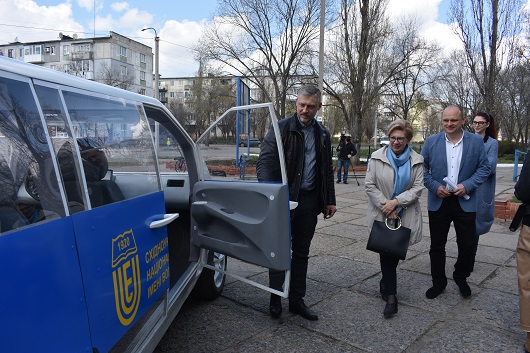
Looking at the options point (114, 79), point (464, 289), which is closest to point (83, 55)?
point (114, 79)

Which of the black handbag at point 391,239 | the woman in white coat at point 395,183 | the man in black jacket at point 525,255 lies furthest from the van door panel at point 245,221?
the man in black jacket at point 525,255

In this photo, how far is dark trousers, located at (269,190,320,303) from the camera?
12.0ft

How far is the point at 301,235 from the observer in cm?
368

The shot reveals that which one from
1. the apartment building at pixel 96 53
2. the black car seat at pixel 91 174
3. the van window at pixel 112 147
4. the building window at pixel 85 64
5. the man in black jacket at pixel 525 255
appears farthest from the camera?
the apartment building at pixel 96 53

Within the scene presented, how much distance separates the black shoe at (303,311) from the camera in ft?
12.0

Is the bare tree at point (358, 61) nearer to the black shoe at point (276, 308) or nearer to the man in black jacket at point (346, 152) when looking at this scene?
the man in black jacket at point (346, 152)

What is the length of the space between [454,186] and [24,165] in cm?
351

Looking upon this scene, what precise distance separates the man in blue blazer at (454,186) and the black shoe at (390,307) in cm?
56

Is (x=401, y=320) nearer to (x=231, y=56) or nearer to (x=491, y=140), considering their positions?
(x=491, y=140)

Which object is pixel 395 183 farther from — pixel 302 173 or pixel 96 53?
pixel 96 53

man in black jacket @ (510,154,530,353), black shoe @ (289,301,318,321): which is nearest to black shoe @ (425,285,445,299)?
man in black jacket @ (510,154,530,353)

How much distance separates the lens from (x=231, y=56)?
70.6 feet

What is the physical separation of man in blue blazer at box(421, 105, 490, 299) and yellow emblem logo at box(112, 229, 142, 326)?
2885 mm

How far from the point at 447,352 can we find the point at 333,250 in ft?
9.32
